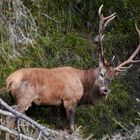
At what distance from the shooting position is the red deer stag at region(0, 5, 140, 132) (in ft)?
25.1

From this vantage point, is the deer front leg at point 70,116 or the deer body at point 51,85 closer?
the deer body at point 51,85

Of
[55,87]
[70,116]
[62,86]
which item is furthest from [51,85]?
[70,116]

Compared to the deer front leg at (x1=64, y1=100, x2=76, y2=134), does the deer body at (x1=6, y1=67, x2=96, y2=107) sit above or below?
above

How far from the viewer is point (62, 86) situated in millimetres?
8102

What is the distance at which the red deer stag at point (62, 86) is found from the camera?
7.66 meters

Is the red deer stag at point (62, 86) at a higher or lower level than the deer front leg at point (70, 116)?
higher

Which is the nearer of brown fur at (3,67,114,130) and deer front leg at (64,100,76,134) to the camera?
brown fur at (3,67,114,130)

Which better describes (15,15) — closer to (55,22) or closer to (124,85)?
(55,22)

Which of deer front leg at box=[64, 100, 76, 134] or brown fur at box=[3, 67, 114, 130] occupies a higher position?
brown fur at box=[3, 67, 114, 130]

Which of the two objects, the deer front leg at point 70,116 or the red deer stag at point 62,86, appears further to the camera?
the deer front leg at point 70,116

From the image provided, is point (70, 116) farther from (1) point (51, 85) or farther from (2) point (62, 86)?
(1) point (51, 85)

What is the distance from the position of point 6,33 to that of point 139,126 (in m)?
2.26

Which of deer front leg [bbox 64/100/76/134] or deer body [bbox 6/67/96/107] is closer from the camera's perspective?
deer body [bbox 6/67/96/107]

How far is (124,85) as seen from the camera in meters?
9.74
